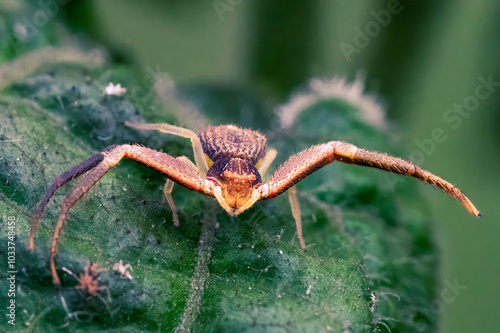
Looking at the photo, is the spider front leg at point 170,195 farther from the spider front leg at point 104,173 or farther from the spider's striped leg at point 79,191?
the spider's striped leg at point 79,191

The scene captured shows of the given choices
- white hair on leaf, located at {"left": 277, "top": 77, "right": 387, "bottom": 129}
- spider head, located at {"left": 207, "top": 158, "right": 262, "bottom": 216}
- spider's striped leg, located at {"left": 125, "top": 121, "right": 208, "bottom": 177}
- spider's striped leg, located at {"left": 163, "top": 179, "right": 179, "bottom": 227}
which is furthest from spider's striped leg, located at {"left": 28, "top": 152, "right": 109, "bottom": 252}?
white hair on leaf, located at {"left": 277, "top": 77, "right": 387, "bottom": 129}

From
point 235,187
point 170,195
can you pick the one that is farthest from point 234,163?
point 170,195

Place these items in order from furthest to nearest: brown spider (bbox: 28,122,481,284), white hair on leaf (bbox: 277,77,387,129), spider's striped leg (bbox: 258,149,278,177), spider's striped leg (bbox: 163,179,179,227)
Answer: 1. white hair on leaf (bbox: 277,77,387,129)
2. spider's striped leg (bbox: 258,149,278,177)
3. spider's striped leg (bbox: 163,179,179,227)
4. brown spider (bbox: 28,122,481,284)

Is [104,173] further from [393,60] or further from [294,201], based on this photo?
[393,60]

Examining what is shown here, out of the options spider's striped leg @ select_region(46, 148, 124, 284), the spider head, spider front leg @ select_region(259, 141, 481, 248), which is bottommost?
spider's striped leg @ select_region(46, 148, 124, 284)

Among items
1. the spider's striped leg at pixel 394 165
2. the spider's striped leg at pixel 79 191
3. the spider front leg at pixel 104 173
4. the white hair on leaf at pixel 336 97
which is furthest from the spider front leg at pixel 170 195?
the white hair on leaf at pixel 336 97

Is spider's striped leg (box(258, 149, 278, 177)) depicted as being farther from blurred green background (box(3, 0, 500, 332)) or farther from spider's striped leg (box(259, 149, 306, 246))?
blurred green background (box(3, 0, 500, 332))

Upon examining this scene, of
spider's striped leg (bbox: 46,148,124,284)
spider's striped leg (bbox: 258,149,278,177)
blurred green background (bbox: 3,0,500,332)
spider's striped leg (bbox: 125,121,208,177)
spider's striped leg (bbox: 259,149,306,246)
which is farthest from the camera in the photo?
blurred green background (bbox: 3,0,500,332)

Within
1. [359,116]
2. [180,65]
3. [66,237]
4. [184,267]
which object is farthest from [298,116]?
[66,237]
